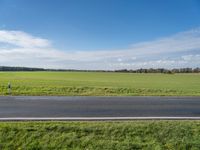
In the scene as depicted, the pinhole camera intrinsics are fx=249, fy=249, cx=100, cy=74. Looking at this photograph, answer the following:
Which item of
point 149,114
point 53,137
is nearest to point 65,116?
point 53,137

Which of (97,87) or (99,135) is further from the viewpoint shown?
(97,87)

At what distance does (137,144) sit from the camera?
704 cm

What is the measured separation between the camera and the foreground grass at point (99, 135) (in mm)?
6945

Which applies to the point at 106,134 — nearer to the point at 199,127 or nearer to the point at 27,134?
the point at 27,134

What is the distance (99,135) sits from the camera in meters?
7.45

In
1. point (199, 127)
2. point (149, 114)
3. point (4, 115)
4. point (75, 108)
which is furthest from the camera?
point (75, 108)

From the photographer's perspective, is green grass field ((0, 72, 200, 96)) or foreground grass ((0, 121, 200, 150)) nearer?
foreground grass ((0, 121, 200, 150))

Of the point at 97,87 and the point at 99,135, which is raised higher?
the point at 97,87

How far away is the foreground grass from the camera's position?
6945 mm

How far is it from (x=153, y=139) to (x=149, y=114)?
120 inches

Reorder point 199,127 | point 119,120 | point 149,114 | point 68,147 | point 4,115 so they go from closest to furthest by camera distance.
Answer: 1. point 68,147
2. point 199,127
3. point 119,120
4. point 4,115
5. point 149,114

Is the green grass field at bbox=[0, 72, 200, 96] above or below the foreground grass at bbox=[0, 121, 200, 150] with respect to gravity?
above

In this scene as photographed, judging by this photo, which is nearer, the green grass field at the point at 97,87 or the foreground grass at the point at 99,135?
the foreground grass at the point at 99,135

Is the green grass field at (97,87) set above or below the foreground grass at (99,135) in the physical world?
above
